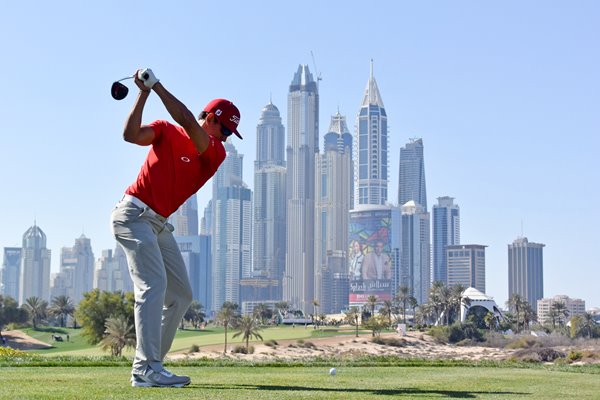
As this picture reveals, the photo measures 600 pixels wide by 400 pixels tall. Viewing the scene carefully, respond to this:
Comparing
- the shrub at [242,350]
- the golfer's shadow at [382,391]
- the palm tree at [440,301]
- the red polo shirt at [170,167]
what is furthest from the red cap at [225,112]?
the palm tree at [440,301]

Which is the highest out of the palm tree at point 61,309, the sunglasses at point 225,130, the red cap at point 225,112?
the red cap at point 225,112

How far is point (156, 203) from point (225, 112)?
1055 millimetres

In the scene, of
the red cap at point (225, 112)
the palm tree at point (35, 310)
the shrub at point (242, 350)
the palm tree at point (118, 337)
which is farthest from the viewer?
the palm tree at point (35, 310)

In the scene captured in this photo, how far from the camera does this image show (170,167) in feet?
29.8

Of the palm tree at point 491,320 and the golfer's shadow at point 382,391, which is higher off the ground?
the golfer's shadow at point 382,391

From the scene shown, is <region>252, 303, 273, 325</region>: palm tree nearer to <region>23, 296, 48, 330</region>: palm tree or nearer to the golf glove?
<region>23, 296, 48, 330</region>: palm tree

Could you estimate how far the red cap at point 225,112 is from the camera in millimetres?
9359

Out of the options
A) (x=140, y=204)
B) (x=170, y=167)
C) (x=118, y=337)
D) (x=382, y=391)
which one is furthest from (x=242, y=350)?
(x=382, y=391)

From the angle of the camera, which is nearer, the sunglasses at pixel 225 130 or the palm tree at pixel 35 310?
the sunglasses at pixel 225 130

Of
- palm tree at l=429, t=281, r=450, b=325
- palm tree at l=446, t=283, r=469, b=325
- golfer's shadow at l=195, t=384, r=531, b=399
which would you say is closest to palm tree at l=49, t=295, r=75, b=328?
palm tree at l=429, t=281, r=450, b=325

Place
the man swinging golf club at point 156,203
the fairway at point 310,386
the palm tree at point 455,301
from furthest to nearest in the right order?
1. the palm tree at point 455,301
2. the man swinging golf club at point 156,203
3. the fairway at point 310,386

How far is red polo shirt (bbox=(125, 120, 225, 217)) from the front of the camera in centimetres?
903

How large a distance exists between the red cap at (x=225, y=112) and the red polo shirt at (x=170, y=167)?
0.69ft

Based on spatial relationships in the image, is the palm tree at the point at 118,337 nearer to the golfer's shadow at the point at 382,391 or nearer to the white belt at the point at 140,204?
the white belt at the point at 140,204
